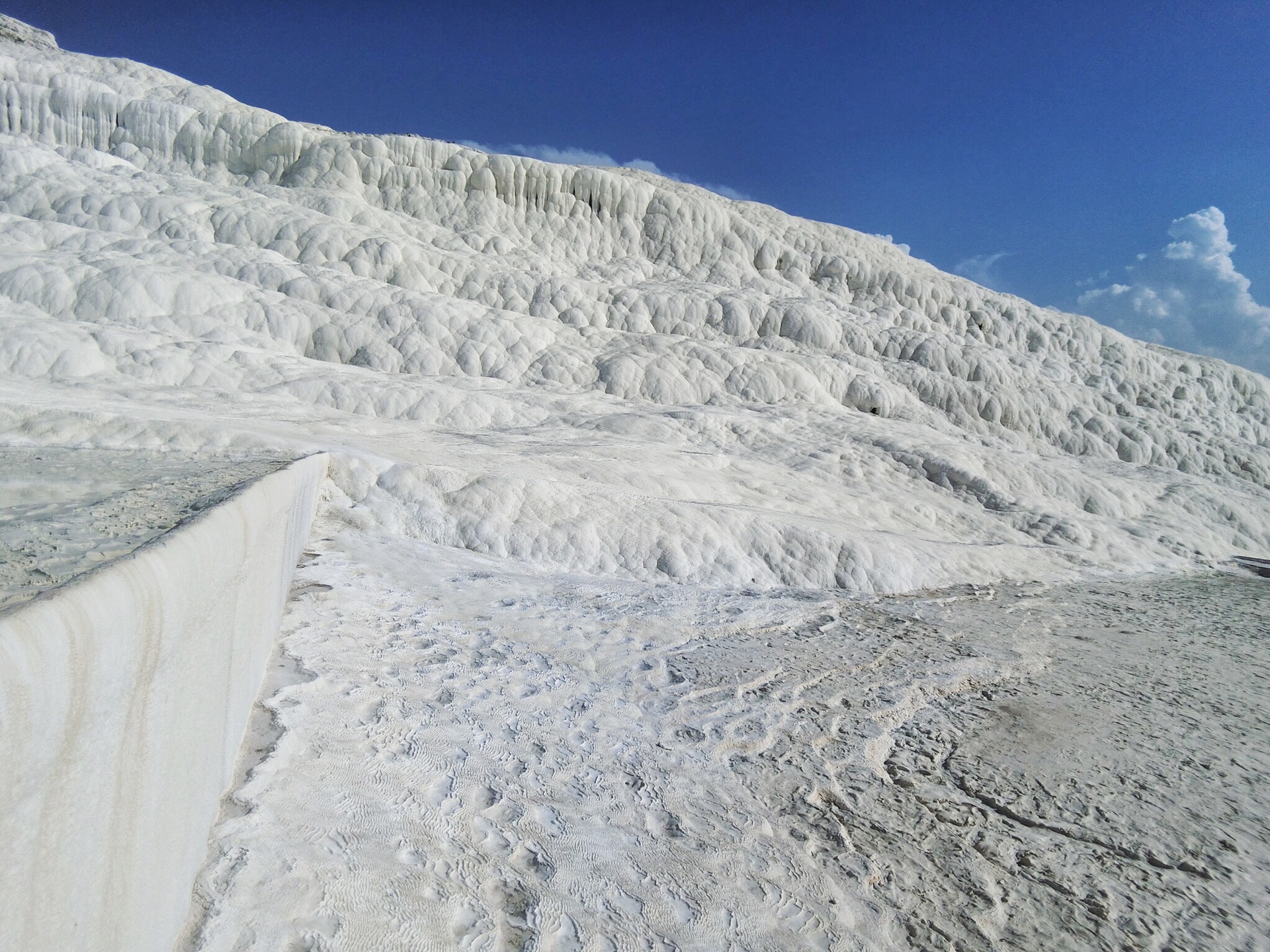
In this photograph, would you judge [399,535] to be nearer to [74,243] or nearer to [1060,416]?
[74,243]

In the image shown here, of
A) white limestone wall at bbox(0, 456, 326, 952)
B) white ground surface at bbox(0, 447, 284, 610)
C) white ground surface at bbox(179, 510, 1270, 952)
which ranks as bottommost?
white ground surface at bbox(179, 510, 1270, 952)

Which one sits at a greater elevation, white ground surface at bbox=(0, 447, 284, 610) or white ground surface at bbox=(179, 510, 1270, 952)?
white ground surface at bbox=(0, 447, 284, 610)

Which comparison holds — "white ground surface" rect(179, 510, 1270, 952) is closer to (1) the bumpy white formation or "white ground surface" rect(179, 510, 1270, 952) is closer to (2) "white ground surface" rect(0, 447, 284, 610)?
(2) "white ground surface" rect(0, 447, 284, 610)

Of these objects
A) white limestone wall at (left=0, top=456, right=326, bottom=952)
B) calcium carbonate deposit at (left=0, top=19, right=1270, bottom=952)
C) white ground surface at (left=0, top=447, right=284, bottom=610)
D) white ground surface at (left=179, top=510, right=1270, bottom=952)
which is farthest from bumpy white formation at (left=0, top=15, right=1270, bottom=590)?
white limestone wall at (left=0, top=456, right=326, bottom=952)

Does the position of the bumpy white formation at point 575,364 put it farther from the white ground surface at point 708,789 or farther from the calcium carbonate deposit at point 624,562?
the white ground surface at point 708,789

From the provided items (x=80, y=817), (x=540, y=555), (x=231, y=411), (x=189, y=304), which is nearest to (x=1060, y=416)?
(x=540, y=555)
